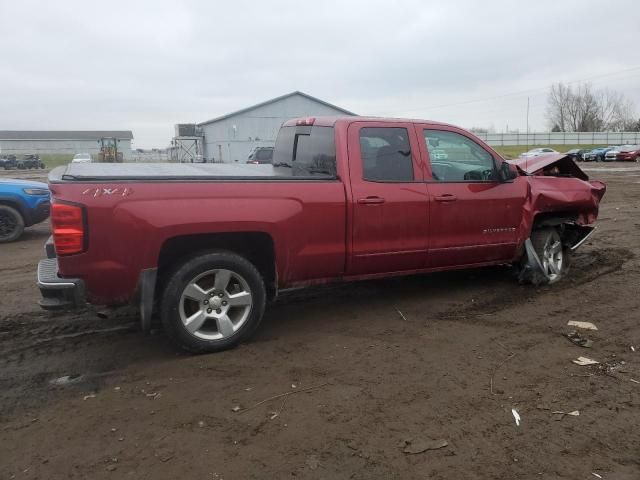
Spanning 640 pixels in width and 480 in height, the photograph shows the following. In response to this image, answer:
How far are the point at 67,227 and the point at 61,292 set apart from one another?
19.2 inches

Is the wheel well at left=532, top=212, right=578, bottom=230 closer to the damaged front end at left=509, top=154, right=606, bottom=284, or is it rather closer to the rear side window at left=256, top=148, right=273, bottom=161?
the damaged front end at left=509, top=154, right=606, bottom=284

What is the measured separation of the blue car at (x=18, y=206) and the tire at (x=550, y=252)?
8.26 meters

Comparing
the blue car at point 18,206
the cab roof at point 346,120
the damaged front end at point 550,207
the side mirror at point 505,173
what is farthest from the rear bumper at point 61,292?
the blue car at point 18,206

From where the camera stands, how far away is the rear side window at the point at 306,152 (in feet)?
15.5

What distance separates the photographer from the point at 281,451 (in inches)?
112

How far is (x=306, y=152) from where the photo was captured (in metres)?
5.16

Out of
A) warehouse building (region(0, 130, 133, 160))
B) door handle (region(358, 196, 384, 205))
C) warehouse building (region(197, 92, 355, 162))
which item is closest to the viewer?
door handle (region(358, 196, 384, 205))

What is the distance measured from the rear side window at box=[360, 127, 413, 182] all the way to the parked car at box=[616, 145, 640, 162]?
4598 cm

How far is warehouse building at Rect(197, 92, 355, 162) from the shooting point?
1601 inches

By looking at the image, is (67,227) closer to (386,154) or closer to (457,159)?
(386,154)

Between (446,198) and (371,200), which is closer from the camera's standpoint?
(371,200)

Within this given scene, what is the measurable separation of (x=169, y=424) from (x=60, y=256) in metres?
1.44

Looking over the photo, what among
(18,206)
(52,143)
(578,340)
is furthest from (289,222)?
(52,143)

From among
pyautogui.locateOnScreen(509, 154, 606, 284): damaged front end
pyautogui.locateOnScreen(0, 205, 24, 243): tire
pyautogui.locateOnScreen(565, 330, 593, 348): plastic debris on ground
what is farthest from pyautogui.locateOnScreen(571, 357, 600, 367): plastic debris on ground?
pyautogui.locateOnScreen(0, 205, 24, 243): tire
